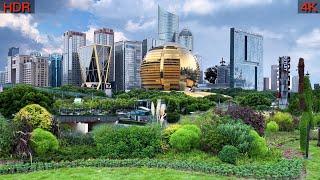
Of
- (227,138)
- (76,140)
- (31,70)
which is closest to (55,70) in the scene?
(31,70)

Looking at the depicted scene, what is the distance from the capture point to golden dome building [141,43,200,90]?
111 metres

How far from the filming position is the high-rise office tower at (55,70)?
145113 millimetres

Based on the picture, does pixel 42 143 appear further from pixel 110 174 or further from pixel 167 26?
pixel 167 26

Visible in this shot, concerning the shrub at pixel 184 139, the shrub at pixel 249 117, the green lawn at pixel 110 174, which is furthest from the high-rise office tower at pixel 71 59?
the green lawn at pixel 110 174

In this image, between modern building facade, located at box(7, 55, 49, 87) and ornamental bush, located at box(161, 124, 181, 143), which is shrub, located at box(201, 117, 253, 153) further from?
modern building facade, located at box(7, 55, 49, 87)

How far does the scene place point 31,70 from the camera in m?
130

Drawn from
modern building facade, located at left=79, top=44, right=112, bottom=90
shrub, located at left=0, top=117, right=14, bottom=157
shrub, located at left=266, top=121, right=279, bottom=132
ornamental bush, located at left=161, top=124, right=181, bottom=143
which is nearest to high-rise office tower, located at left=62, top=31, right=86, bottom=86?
modern building facade, located at left=79, top=44, right=112, bottom=90

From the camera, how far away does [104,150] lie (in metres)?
19.3

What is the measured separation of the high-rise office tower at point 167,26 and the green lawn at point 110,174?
166m

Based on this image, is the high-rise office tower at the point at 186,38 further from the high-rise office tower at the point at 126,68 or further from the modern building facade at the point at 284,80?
the modern building facade at the point at 284,80

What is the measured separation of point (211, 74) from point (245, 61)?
16.7 metres

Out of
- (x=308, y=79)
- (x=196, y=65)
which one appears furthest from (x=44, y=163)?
(x=196, y=65)

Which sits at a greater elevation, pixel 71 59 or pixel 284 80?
pixel 71 59

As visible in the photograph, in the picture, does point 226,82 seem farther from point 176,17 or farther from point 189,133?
point 189,133
